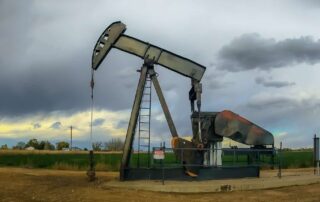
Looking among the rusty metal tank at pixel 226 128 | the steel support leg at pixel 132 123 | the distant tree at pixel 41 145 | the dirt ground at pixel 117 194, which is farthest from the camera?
the distant tree at pixel 41 145

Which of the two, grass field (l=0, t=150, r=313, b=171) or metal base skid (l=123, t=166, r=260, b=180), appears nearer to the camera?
metal base skid (l=123, t=166, r=260, b=180)

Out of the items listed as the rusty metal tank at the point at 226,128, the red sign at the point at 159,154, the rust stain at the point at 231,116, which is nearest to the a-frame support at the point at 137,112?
the rusty metal tank at the point at 226,128

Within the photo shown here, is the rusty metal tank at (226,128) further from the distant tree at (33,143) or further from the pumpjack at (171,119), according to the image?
the distant tree at (33,143)

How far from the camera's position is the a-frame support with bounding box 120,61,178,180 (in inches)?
653

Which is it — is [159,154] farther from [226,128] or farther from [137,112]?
[226,128]

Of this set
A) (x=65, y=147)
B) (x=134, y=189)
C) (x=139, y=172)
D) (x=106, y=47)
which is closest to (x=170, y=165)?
(x=139, y=172)

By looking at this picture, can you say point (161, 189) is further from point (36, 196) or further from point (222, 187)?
point (36, 196)

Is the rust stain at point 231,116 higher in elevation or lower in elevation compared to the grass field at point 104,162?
A: higher

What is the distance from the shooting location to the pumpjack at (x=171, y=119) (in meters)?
16.8

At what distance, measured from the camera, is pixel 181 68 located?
56.7 feet

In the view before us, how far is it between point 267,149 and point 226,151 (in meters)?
1.88

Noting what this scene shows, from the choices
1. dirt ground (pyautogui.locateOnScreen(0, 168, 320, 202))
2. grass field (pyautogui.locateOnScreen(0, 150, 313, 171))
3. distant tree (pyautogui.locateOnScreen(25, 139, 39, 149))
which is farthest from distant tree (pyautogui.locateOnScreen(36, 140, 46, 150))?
dirt ground (pyautogui.locateOnScreen(0, 168, 320, 202))

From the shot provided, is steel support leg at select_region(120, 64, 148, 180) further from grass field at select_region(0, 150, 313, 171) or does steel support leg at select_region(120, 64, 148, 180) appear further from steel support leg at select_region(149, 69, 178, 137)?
grass field at select_region(0, 150, 313, 171)

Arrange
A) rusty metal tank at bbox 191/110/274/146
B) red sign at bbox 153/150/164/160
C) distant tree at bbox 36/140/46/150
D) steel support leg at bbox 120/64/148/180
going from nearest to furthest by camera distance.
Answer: red sign at bbox 153/150/164/160 < steel support leg at bbox 120/64/148/180 < rusty metal tank at bbox 191/110/274/146 < distant tree at bbox 36/140/46/150
